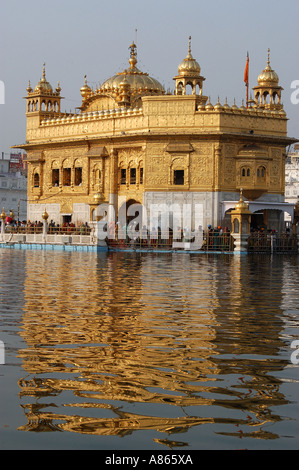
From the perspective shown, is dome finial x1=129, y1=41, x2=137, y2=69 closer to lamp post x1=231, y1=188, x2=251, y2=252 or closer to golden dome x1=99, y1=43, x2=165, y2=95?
golden dome x1=99, y1=43, x2=165, y2=95

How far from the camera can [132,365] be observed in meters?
7.51

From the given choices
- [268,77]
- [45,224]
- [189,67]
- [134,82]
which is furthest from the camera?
[134,82]

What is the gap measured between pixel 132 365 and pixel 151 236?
30.0 m

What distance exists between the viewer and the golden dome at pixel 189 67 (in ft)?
142

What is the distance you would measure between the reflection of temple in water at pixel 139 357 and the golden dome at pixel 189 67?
29278 mm

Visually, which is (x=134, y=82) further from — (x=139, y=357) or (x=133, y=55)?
(x=139, y=357)

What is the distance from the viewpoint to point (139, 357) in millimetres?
7926

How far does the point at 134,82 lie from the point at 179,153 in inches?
366

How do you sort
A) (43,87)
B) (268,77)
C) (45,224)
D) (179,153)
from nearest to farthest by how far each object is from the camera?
1. (45,224)
2. (179,153)
3. (268,77)
4. (43,87)

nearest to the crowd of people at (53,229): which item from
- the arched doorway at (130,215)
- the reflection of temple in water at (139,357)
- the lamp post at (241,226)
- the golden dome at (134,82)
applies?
the arched doorway at (130,215)

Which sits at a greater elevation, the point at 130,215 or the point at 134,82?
the point at 134,82

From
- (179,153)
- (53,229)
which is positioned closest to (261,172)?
(179,153)

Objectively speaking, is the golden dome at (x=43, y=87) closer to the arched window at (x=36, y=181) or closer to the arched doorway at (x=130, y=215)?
the arched window at (x=36, y=181)

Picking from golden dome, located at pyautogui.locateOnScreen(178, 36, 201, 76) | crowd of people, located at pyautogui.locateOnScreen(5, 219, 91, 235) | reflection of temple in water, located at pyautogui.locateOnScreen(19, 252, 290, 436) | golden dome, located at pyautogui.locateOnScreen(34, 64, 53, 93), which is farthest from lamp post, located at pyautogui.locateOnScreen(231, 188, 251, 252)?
reflection of temple in water, located at pyautogui.locateOnScreen(19, 252, 290, 436)
